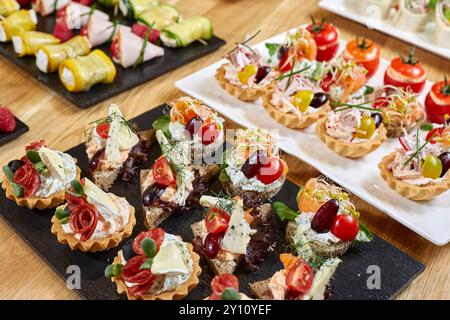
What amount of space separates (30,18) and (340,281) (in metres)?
3.10

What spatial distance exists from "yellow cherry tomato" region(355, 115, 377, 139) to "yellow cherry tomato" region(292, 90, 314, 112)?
14.0 inches

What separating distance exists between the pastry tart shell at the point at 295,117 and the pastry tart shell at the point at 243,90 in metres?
0.13

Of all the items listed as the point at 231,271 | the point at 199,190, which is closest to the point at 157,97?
the point at 199,190

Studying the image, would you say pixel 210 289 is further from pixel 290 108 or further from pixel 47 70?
pixel 47 70

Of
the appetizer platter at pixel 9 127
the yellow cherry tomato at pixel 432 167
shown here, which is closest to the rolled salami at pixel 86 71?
the appetizer platter at pixel 9 127

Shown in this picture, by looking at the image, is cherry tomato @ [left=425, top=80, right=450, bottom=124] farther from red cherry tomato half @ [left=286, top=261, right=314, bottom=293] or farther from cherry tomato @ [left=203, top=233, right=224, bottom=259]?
cherry tomato @ [left=203, top=233, right=224, bottom=259]

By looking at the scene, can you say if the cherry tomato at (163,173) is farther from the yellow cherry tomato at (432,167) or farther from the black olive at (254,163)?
the yellow cherry tomato at (432,167)

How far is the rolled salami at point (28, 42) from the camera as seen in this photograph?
442cm

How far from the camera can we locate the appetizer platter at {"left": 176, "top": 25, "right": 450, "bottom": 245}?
10.9 feet

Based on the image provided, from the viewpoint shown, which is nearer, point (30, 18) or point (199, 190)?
point (199, 190)

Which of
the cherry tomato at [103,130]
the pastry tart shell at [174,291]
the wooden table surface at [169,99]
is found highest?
the cherry tomato at [103,130]

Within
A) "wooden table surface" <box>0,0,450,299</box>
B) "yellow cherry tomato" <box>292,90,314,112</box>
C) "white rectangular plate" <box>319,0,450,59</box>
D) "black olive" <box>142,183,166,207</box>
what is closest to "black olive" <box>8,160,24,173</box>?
"wooden table surface" <box>0,0,450,299</box>

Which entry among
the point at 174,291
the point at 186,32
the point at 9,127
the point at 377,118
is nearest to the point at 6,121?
the point at 9,127
